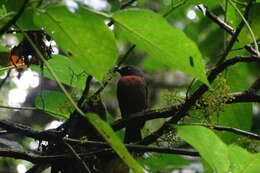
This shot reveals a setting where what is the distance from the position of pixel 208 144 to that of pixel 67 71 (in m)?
0.79

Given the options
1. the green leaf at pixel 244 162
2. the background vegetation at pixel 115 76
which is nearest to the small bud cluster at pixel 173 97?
the background vegetation at pixel 115 76

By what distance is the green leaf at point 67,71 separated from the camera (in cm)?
165

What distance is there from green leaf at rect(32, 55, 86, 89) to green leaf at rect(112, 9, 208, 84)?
638 millimetres

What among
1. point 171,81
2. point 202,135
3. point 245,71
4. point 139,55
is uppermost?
point 139,55

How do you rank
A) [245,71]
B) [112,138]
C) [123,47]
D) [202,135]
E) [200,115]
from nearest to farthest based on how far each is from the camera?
[112,138]
[202,135]
[200,115]
[245,71]
[123,47]

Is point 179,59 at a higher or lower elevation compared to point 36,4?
lower

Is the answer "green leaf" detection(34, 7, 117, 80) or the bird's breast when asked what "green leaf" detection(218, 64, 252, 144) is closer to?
"green leaf" detection(34, 7, 117, 80)

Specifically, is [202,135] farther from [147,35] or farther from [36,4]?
[36,4]

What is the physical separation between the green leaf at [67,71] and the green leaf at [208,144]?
2.15ft

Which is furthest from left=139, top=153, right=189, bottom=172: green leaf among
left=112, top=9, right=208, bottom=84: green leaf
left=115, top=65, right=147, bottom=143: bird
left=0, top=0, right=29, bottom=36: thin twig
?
left=115, top=65, right=147, bottom=143: bird

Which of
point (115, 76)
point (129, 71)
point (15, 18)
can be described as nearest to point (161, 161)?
point (115, 76)

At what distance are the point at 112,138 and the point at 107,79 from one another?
2.67 ft

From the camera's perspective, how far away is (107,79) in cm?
175

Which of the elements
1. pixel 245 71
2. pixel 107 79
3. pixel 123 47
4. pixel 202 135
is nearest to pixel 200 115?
pixel 107 79
